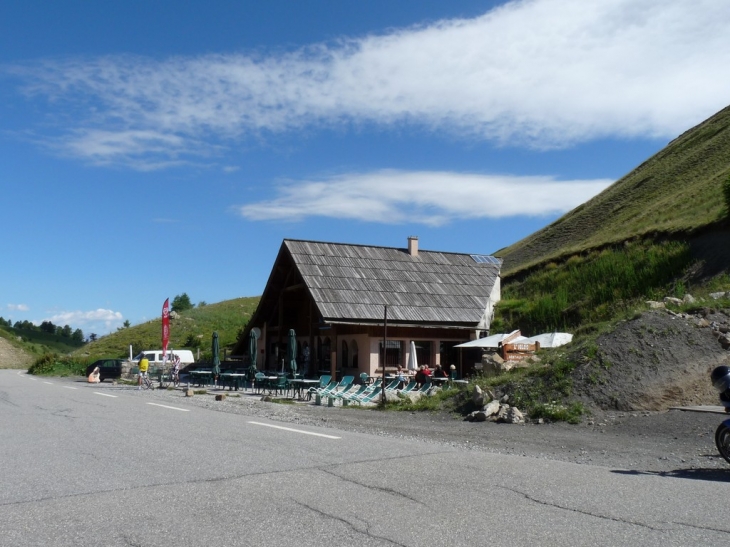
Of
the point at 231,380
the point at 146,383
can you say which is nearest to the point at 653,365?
the point at 231,380

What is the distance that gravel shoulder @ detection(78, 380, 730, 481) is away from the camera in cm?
991

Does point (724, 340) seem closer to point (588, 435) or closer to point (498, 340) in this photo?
point (588, 435)

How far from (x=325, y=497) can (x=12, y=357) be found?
275 ft

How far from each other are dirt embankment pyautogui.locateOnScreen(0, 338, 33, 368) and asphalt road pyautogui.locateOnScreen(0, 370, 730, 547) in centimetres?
7303

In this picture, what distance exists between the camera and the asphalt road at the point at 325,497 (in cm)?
552

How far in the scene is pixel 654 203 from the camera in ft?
185

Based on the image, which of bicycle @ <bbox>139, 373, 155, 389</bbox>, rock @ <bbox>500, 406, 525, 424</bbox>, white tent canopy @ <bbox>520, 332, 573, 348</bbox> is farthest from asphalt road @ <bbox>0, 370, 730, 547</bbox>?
bicycle @ <bbox>139, 373, 155, 389</bbox>

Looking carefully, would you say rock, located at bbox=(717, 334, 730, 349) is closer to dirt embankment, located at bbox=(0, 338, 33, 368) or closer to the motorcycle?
the motorcycle

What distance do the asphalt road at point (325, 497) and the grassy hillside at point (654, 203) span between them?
100.0 ft

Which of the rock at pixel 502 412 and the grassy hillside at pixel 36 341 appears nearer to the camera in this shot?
the rock at pixel 502 412

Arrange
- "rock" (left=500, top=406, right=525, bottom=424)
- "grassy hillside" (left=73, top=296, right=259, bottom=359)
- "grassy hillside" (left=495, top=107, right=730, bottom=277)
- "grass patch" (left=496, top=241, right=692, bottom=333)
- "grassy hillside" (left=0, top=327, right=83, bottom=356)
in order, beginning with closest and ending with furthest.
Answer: "rock" (left=500, top=406, right=525, bottom=424) → "grass patch" (left=496, top=241, right=692, bottom=333) → "grassy hillside" (left=495, top=107, right=730, bottom=277) → "grassy hillside" (left=73, top=296, right=259, bottom=359) → "grassy hillside" (left=0, top=327, right=83, bottom=356)

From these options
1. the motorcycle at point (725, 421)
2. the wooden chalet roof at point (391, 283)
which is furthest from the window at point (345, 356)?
the motorcycle at point (725, 421)

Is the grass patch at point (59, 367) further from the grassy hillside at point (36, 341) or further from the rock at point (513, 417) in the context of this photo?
the grassy hillside at point (36, 341)

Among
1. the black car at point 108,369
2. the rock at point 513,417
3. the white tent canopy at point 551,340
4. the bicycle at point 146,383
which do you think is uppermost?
the white tent canopy at point 551,340
